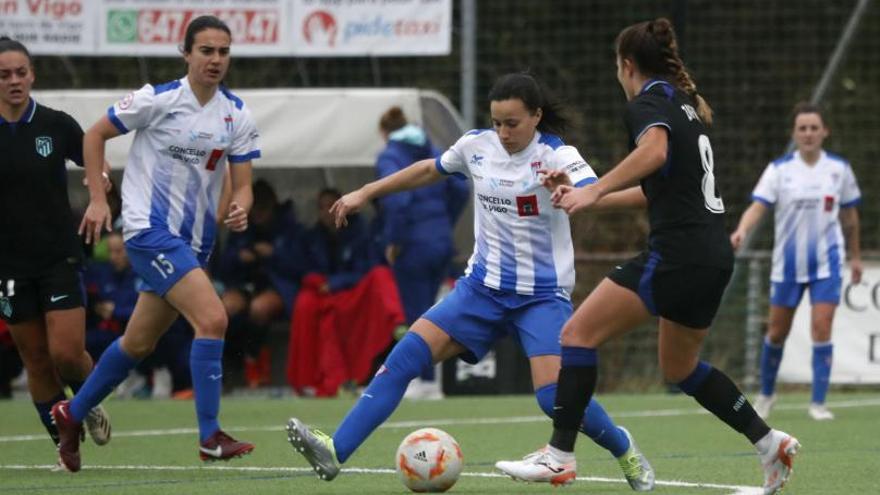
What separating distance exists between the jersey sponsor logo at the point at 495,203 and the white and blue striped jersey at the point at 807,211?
4.81 metres

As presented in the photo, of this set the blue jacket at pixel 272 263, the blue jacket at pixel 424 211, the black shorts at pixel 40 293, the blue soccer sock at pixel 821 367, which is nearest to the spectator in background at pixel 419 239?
the blue jacket at pixel 424 211

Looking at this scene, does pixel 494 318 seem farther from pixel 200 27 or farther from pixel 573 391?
pixel 200 27

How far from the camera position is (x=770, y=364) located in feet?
38.4

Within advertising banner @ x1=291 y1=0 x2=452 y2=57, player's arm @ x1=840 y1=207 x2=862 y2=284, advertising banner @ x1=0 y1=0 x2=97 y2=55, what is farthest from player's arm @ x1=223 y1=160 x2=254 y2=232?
advertising banner @ x1=0 y1=0 x2=97 y2=55

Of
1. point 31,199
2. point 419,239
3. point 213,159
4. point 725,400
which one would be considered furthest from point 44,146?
point 419,239

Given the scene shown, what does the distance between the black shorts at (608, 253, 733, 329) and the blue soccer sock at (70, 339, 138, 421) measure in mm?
2558

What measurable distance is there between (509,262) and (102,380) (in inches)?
80.7

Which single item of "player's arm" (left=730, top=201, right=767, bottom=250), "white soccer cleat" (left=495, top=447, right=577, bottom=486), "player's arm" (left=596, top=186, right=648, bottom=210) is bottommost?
"white soccer cleat" (left=495, top=447, right=577, bottom=486)

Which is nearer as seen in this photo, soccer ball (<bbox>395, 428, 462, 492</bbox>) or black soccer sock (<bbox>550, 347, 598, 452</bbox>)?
black soccer sock (<bbox>550, 347, 598, 452</bbox>)

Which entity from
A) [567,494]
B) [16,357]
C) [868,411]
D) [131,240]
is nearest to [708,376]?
[567,494]

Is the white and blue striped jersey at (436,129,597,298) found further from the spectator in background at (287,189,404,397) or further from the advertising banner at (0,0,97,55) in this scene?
the advertising banner at (0,0,97,55)

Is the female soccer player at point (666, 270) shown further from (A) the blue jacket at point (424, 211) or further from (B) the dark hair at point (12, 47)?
(A) the blue jacket at point (424, 211)

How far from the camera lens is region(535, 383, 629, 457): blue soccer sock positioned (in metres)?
7.03

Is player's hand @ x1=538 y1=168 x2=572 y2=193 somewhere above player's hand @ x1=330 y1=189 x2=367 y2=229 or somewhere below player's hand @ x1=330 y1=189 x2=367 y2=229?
above
